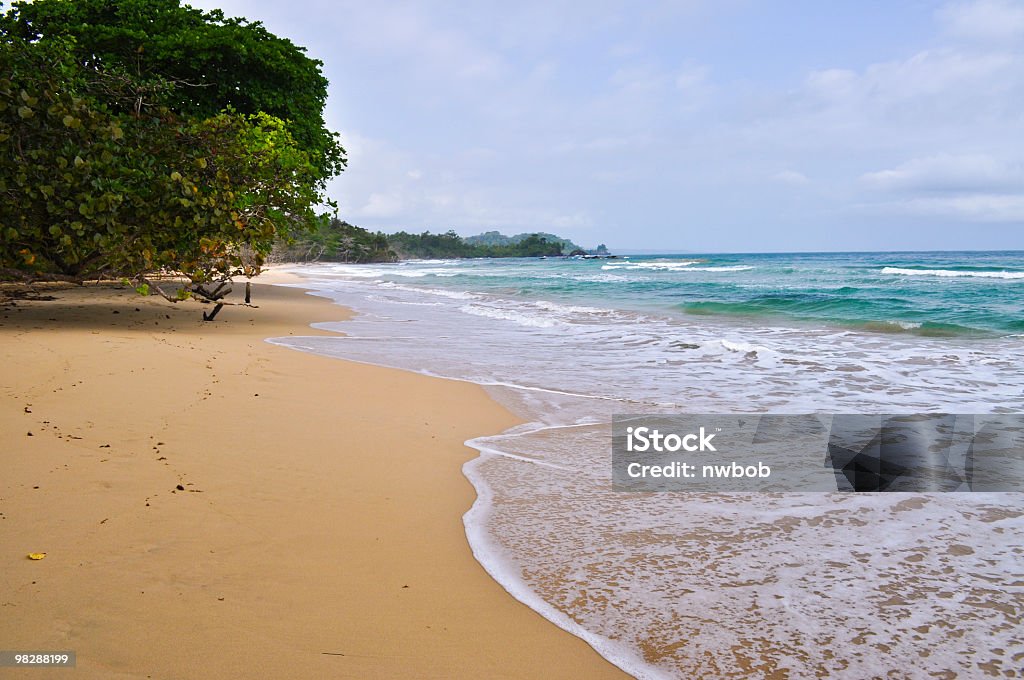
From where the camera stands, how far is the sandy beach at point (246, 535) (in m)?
2.30

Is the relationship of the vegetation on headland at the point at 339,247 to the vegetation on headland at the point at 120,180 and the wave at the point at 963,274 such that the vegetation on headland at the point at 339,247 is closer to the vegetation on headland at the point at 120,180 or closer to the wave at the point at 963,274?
the wave at the point at 963,274

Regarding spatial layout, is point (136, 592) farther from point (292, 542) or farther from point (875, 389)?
point (875, 389)

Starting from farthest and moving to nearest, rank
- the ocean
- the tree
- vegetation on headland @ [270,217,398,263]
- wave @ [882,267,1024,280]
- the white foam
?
1. vegetation on headland @ [270,217,398,263]
2. wave @ [882,267,1024,280]
3. the tree
4. the white foam
5. the ocean

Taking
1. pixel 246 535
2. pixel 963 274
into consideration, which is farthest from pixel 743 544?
pixel 963 274

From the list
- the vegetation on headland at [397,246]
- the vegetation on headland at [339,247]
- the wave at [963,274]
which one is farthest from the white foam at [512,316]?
the vegetation on headland at [339,247]

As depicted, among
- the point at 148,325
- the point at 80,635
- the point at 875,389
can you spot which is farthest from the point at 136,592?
the point at 148,325

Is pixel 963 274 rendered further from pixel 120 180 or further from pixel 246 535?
pixel 246 535

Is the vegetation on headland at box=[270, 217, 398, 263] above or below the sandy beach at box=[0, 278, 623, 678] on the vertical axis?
above

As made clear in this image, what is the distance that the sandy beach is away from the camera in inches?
90.5

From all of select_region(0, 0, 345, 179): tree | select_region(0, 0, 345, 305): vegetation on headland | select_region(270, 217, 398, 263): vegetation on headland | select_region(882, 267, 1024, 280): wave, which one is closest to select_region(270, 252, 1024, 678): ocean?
select_region(0, 0, 345, 305): vegetation on headland

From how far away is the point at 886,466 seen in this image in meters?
4.53

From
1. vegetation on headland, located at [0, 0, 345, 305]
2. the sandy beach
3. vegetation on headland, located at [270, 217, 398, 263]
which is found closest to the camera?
the sandy beach

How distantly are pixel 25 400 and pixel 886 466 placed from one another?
21.1 feet

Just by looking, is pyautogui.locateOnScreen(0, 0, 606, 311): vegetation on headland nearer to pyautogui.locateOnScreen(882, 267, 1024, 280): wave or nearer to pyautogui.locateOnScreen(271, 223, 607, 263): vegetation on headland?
pyautogui.locateOnScreen(271, 223, 607, 263): vegetation on headland
